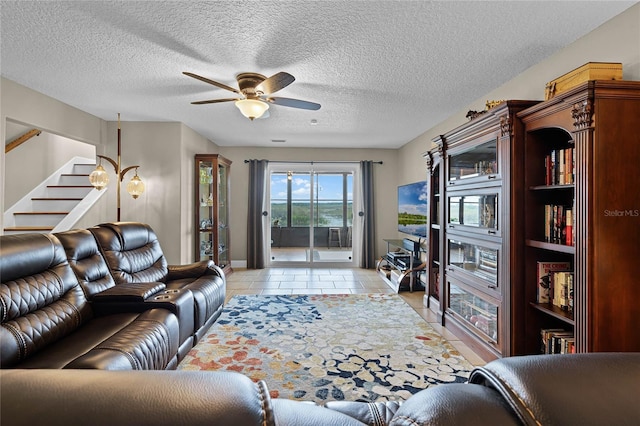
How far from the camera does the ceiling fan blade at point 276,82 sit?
Answer: 96.7 inches

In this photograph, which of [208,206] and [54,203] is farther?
[208,206]

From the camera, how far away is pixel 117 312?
8.20 feet

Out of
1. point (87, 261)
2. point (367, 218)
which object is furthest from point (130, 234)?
point (367, 218)

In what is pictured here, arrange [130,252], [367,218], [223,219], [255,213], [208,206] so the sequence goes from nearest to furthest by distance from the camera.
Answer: [130,252] < [208,206] < [223,219] < [255,213] < [367,218]

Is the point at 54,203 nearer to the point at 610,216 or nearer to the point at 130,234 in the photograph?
the point at 130,234

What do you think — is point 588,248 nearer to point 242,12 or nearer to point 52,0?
point 242,12

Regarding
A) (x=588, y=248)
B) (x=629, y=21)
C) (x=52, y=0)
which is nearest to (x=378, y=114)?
(x=629, y=21)

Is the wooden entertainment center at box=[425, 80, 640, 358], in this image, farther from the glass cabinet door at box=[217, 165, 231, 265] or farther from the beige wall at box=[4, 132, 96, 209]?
the beige wall at box=[4, 132, 96, 209]

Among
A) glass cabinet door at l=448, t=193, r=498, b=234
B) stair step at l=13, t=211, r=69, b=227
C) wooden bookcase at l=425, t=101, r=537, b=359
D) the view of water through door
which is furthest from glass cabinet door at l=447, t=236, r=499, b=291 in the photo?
stair step at l=13, t=211, r=69, b=227

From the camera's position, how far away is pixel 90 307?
2.45m

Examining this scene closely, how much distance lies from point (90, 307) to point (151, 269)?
Result: 107cm

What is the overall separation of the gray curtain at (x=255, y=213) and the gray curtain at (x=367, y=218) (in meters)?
2.08

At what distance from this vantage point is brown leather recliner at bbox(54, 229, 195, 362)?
2494 mm

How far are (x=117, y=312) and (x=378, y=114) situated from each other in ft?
11.9
